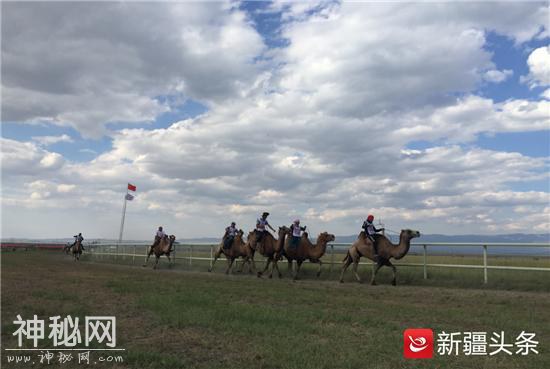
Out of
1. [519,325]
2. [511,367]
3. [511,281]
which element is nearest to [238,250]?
[511,281]

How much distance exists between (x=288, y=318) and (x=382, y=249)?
9.77 m

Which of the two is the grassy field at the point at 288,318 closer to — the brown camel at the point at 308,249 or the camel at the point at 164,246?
the brown camel at the point at 308,249

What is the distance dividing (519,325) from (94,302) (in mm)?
9077

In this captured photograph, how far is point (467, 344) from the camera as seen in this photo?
7.39 m

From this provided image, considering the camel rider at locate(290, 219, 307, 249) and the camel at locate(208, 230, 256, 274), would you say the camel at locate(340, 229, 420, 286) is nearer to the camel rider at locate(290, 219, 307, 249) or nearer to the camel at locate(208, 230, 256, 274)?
the camel rider at locate(290, 219, 307, 249)

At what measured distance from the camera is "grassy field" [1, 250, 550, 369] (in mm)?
6543

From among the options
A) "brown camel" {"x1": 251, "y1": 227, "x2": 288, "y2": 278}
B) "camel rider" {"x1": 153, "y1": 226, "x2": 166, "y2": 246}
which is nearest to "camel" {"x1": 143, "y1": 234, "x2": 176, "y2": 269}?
"camel rider" {"x1": 153, "y1": 226, "x2": 166, "y2": 246}

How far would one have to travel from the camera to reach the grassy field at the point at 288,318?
6543 millimetres

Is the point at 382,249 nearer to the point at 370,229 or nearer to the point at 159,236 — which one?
the point at 370,229

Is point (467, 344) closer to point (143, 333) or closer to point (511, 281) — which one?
point (143, 333)

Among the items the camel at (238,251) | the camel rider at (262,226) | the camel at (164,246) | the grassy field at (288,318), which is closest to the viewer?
the grassy field at (288,318)

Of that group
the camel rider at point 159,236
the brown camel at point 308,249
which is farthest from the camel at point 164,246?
the brown camel at point 308,249

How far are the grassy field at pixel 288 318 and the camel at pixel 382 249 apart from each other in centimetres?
160

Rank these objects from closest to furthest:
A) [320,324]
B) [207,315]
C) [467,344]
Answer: [467,344] → [320,324] → [207,315]
